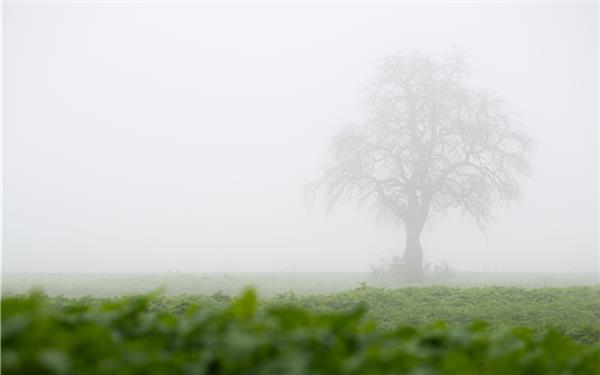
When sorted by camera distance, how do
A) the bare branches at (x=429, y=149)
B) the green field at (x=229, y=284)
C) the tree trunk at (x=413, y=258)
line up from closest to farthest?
the green field at (x=229, y=284), the bare branches at (x=429, y=149), the tree trunk at (x=413, y=258)

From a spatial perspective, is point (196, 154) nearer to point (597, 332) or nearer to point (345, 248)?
point (345, 248)

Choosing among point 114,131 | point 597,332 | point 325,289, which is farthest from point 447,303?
point 114,131

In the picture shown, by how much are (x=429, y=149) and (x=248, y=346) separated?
964 inches

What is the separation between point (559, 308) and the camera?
12125mm

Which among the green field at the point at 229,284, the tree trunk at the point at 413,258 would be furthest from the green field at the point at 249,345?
the tree trunk at the point at 413,258

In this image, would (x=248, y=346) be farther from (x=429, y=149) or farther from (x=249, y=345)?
(x=429, y=149)

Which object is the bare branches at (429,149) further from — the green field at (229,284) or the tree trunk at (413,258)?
the green field at (229,284)

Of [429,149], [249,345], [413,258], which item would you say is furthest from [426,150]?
[249,345]

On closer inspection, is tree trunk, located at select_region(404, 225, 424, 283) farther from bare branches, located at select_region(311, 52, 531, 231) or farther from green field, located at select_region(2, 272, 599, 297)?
green field, located at select_region(2, 272, 599, 297)

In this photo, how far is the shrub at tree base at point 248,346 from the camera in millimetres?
1758

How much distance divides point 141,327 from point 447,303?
1160cm

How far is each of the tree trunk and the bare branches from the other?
69 cm

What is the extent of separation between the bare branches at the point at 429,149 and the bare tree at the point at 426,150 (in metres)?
0.05

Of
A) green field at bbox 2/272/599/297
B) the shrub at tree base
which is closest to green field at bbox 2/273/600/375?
the shrub at tree base
